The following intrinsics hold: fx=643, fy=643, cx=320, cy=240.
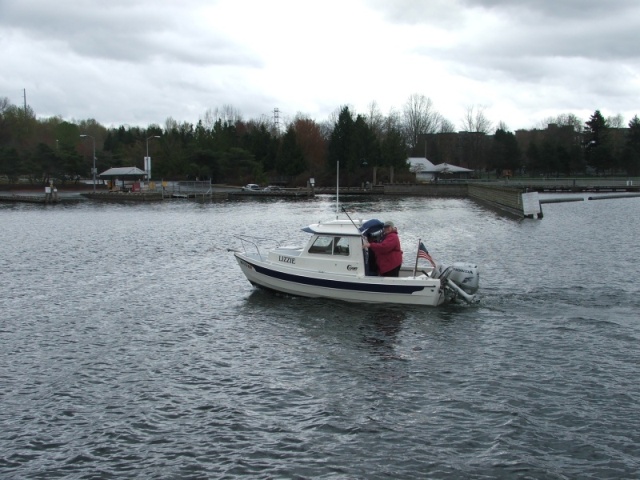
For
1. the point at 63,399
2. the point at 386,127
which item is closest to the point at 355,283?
the point at 63,399

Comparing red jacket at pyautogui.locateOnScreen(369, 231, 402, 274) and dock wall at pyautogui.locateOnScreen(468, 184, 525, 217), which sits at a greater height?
dock wall at pyautogui.locateOnScreen(468, 184, 525, 217)

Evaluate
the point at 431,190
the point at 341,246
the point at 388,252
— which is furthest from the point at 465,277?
the point at 431,190

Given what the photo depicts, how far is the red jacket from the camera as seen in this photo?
21.1 m

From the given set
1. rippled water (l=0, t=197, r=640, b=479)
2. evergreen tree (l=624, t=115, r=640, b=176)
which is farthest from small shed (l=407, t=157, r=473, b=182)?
rippled water (l=0, t=197, r=640, b=479)

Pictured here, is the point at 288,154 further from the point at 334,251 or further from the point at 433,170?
the point at 334,251

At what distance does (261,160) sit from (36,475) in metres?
124

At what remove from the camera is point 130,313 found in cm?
2183

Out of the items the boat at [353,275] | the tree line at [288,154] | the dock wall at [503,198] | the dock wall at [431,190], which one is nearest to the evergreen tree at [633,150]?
the tree line at [288,154]

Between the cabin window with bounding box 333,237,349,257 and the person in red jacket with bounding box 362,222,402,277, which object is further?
the cabin window with bounding box 333,237,349,257

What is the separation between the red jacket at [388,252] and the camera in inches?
832

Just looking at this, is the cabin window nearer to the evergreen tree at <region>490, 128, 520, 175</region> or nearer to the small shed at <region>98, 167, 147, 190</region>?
the small shed at <region>98, 167, 147, 190</region>

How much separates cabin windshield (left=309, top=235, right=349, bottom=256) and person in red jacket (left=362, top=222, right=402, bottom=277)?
796mm

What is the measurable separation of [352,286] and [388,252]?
1.65m

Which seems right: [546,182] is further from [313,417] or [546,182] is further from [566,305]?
[313,417]
